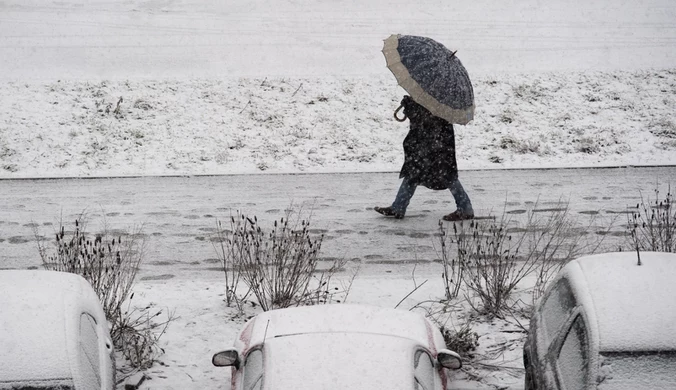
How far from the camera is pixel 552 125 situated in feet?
48.3

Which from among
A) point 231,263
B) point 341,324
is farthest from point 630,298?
point 231,263

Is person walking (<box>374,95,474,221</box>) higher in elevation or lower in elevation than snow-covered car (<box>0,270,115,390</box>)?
higher

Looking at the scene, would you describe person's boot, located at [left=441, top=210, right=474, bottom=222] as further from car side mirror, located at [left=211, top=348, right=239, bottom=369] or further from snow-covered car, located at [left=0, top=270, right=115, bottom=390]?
snow-covered car, located at [left=0, top=270, right=115, bottom=390]

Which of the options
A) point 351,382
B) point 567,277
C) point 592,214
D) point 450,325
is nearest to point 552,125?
point 592,214

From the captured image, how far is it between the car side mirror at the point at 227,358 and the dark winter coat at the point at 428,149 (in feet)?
15.2

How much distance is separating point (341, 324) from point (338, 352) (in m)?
0.35

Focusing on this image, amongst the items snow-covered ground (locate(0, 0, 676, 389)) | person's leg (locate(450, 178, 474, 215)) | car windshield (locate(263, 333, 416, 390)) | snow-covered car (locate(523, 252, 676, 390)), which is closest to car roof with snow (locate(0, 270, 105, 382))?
car windshield (locate(263, 333, 416, 390))

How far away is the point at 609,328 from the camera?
178 inches

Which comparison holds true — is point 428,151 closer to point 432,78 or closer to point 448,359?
point 432,78

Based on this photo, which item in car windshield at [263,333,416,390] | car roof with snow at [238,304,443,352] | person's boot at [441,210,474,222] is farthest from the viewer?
person's boot at [441,210,474,222]

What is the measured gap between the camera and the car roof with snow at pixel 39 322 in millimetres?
4316

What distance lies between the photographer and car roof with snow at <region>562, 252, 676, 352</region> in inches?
174

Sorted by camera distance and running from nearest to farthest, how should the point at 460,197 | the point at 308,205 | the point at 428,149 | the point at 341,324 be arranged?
the point at 341,324
the point at 428,149
the point at 460,197
the point at 308,205

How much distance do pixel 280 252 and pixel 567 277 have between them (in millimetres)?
2753
